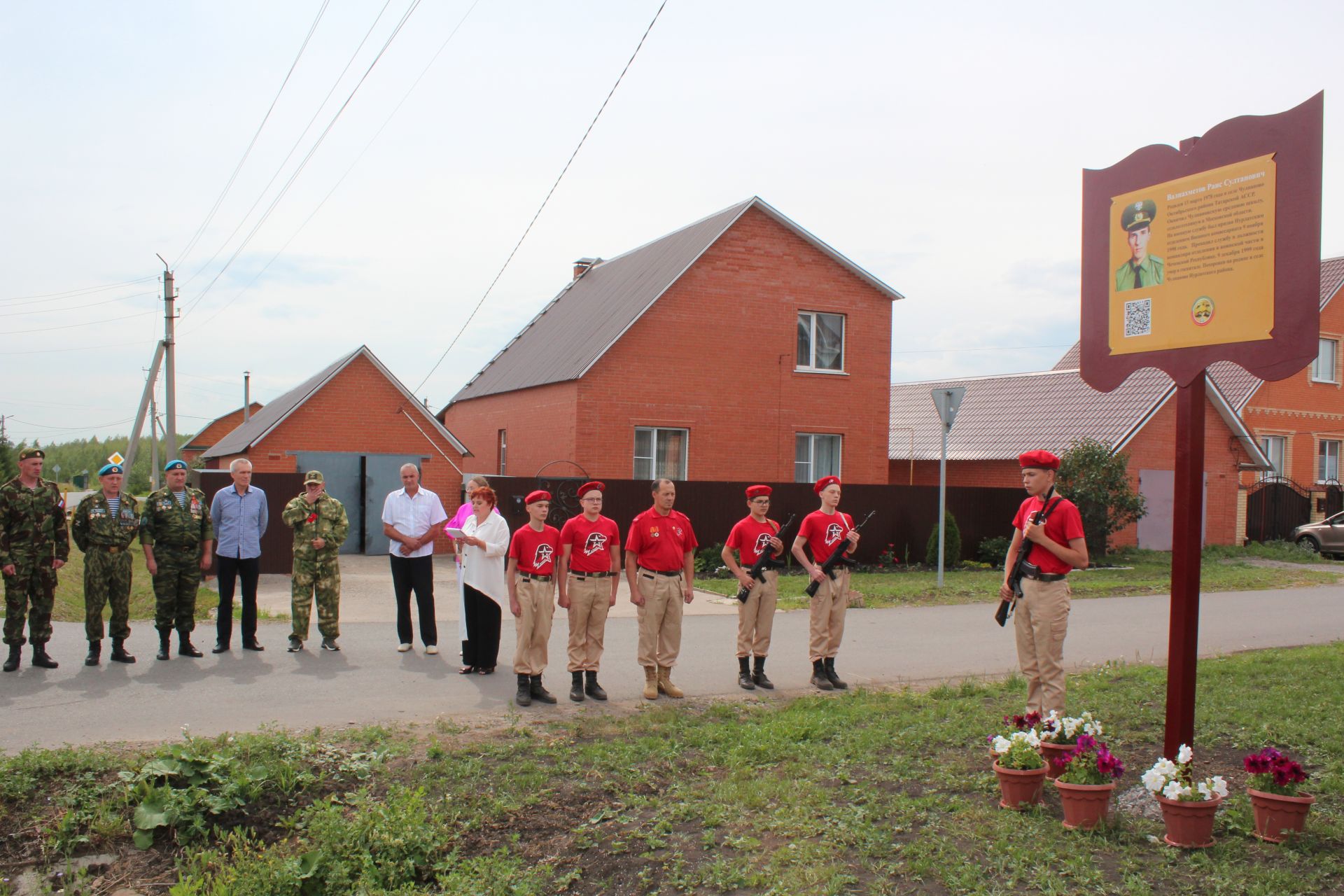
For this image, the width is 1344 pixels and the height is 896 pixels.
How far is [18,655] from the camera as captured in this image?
8820 mm

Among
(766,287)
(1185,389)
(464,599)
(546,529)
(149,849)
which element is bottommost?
(149,849)

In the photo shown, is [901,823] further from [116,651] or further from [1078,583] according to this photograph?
[1078,583]

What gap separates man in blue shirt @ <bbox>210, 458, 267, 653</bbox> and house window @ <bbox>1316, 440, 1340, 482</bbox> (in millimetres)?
30934

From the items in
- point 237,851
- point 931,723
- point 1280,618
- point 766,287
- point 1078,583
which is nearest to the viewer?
point 237,851

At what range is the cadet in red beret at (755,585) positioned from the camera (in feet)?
28.7

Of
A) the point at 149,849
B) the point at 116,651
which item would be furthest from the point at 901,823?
the point at 116,651

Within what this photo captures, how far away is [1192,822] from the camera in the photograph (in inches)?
191

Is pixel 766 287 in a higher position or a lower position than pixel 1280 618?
higher

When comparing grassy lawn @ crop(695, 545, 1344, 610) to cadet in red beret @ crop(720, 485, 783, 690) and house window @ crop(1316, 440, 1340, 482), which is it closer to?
cadet in red beret @ crop(720, 485, 783, 690)

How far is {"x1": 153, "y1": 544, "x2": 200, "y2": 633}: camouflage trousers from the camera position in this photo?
958 cm

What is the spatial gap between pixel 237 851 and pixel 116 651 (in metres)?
5.23

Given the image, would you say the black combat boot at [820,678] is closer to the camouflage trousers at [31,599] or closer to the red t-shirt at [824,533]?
the red t-shirt at [824,533]

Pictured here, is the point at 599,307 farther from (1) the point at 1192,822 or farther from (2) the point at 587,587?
(1) the point at 1192,822

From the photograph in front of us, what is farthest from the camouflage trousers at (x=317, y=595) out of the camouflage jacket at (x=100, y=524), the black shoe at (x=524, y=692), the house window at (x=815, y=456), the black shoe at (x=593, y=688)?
the house window at (x=815, y=456)
